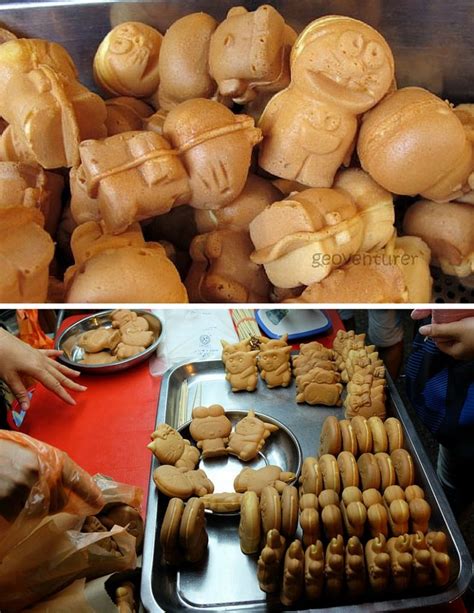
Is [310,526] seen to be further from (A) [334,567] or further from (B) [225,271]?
(B) [225,271]

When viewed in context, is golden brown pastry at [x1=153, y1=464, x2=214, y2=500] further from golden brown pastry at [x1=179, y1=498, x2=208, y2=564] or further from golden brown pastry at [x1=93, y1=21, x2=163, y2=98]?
golden brown pastry at [x1=93, y1=21, x2=163, y2=98]

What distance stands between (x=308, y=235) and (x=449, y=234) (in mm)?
191

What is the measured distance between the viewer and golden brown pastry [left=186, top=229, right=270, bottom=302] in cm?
72

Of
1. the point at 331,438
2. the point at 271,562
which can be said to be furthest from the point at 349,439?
the point at 271,562

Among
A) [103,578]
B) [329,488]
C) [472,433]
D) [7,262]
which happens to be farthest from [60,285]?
[472,433]

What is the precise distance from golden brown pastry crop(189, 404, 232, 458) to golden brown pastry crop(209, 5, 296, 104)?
55cm

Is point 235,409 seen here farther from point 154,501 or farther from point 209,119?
point 209,119

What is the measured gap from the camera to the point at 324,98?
675 millimetres

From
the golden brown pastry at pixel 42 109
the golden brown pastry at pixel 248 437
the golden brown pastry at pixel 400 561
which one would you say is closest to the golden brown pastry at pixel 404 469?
the golden brown pastry at pixel 400 561

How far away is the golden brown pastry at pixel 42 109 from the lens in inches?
26.8

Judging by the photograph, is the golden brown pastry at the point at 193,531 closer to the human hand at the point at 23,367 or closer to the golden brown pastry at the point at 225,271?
the human hand at the point at 23,367

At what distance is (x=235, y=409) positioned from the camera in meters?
1.13

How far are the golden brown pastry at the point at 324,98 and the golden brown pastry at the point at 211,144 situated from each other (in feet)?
0.13

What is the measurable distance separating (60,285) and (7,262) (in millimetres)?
78
